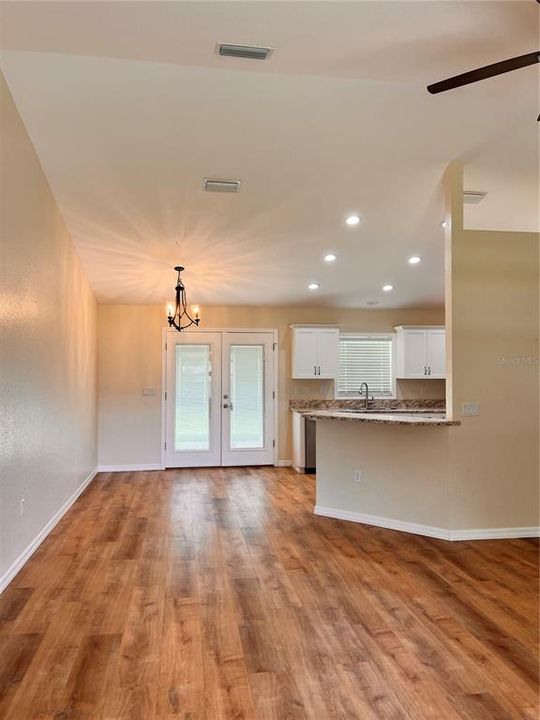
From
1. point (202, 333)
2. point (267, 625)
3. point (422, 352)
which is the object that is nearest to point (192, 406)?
point (202, 333)

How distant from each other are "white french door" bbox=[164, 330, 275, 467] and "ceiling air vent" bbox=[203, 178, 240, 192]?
3.34 m

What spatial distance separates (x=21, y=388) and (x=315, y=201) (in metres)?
2.93

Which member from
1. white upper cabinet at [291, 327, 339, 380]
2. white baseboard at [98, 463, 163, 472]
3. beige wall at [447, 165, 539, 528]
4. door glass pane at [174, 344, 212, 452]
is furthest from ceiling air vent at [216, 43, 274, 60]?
white baseboard at [98, 463, 163, 472]

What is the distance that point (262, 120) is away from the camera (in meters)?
3.43

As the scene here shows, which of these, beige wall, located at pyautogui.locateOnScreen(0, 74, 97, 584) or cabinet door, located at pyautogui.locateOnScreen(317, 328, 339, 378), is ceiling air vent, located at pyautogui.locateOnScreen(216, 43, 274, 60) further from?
cabinet door, located at pyautogui.locateOnScreen(317, 328, 339, 378)

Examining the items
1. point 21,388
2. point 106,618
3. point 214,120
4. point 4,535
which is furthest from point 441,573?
point 214,120

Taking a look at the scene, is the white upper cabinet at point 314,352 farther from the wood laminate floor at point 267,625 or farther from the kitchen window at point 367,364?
the wood laminate floor at point 267,625

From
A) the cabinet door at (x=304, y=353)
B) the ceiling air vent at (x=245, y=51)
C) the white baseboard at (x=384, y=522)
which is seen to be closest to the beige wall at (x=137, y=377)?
A: the cabinet door at (x=304, y=353)

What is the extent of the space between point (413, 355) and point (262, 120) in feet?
16.0

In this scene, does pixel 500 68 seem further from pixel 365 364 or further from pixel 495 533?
pixel 365 364

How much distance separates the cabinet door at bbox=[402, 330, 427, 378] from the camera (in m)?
7.44

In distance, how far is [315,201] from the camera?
4.50 meters

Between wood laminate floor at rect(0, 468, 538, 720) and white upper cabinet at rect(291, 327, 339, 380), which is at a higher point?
white upper cabinet at rect(291, 327, 339, 380)

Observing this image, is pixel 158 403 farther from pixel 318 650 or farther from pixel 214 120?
pixel 318 650
